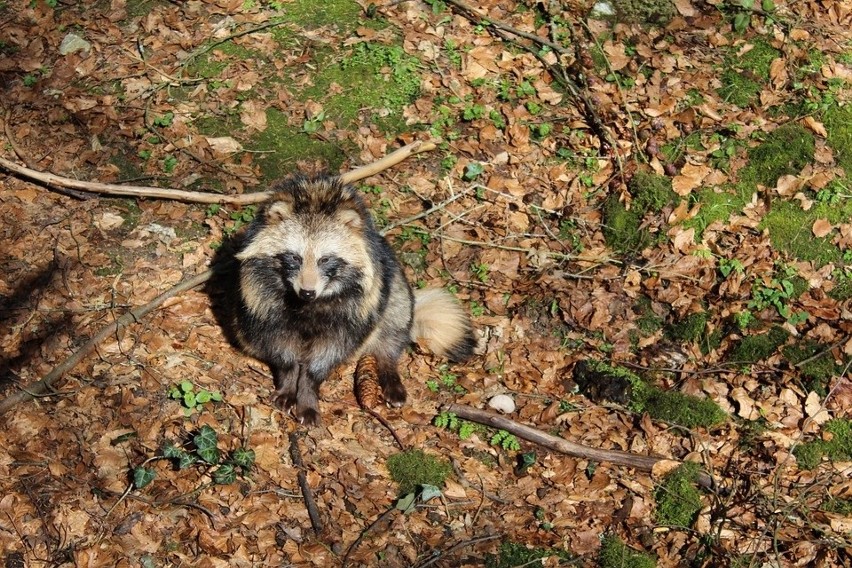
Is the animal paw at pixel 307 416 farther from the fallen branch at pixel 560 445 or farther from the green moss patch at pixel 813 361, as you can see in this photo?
the green moss patch at pixel 813 361

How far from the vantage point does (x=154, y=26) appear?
802cm

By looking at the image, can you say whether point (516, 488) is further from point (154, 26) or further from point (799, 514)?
point (154, 26)

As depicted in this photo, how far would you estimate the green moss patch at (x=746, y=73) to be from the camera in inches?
295

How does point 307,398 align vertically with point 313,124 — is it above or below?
below

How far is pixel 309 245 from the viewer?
16.3 ft

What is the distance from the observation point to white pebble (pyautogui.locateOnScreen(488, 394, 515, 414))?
5.80 metres

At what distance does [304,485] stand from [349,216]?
1720 mm

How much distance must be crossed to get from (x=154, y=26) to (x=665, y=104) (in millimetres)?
5014

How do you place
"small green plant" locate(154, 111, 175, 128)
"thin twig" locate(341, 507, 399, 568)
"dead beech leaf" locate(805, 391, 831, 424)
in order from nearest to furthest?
"thin twig" locate(341, 507, 399, 568), "dead beech leaf" locate(805, 391, 831, 424), "small green plant" locate(154, 111, 175, 128)

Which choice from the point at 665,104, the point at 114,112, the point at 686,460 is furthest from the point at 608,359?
the point at 114,112

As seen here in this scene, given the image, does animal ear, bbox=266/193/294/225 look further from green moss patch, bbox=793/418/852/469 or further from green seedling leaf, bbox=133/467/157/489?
green moss patch, bbox=793/418/852/469

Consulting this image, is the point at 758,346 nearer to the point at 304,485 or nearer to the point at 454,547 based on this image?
the point at 454,547

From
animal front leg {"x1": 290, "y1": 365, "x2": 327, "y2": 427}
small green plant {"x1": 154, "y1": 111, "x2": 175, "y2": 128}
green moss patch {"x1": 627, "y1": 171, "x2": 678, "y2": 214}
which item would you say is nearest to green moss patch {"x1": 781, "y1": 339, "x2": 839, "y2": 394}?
green moss patch {"x1": 627, "y1": 171, "x2": 678, "y2": 214}

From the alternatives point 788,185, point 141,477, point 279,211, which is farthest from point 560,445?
point 788,185
